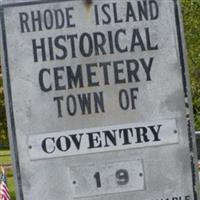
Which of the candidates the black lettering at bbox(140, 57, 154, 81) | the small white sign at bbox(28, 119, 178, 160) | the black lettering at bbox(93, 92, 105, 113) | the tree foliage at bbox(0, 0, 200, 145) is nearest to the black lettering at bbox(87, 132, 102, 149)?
the small white sign at bbox(28, 119, 178, 160)

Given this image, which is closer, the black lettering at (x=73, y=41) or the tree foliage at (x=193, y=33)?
the black lettering at (x=73, y=41)

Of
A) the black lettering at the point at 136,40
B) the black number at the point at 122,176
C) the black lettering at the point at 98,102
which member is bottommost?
the black number at the point at 122,176

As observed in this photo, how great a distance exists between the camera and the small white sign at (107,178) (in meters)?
3.14

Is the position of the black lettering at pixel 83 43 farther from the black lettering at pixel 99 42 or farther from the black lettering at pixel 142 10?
the black lettering at pixel 142 10

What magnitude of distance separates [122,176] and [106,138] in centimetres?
17

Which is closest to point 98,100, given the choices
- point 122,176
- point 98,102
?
point 98,102

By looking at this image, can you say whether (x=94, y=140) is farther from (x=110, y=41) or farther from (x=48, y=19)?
(x=48, y=19)

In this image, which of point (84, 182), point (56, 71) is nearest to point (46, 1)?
point (56, 71)

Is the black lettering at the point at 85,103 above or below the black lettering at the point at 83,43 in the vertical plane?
below

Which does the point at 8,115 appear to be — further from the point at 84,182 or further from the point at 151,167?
the point at 151,167

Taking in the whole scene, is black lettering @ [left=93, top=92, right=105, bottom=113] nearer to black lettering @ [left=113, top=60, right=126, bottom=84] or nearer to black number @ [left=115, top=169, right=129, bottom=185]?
black lettering @ [left=113, top=60, right=126, bottom=84]

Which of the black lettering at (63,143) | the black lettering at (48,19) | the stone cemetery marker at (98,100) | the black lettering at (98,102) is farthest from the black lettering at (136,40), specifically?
the black lettering at (63,143)

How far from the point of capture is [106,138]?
10.4 feet

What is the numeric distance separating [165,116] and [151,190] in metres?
0.31
